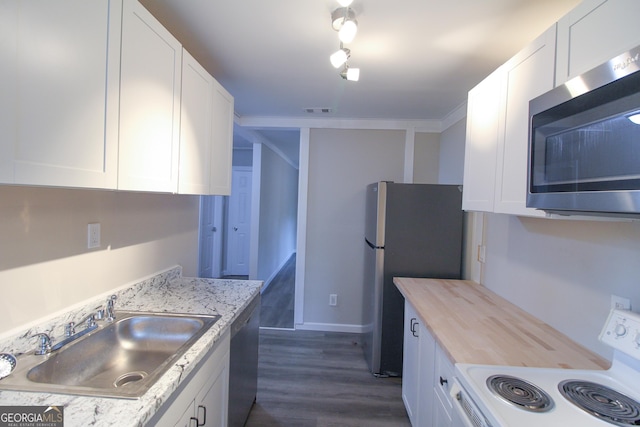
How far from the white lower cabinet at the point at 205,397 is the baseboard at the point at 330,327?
1.90 metres

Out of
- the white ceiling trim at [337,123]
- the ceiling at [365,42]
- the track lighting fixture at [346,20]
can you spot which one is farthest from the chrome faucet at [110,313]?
the white ceiling trim at [337,123]

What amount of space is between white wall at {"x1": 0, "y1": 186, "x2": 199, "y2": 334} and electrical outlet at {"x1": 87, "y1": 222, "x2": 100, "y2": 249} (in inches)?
0.9

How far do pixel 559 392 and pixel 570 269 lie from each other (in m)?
0.68

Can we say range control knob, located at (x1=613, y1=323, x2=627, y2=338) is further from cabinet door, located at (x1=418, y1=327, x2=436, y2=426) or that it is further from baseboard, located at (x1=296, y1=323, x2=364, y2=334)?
baseboard, located at (x1=296, y1=323, x2=364, y2=334)

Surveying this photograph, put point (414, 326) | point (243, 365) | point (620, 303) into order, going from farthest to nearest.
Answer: point (414, 326), point (243, 365), point (620, 303)

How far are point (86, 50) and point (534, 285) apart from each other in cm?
231

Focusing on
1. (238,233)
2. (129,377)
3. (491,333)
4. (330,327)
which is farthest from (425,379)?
(238,233)

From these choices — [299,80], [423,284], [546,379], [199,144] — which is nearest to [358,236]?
A: [423,284]

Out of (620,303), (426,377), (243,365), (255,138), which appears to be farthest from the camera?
(255,138)

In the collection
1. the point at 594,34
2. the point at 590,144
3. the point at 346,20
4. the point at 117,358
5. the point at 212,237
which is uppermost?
the point at 346,20

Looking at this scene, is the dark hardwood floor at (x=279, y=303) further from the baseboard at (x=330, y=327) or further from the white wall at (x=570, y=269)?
the white wall at (x=570, y=269)

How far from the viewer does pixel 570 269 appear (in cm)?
138

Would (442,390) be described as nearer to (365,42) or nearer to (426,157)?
(365,42)

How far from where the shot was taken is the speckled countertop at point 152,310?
0.77m
